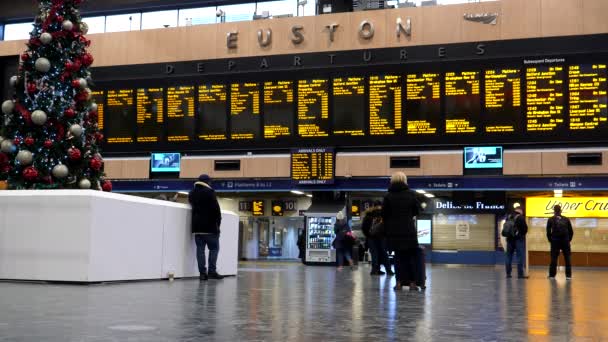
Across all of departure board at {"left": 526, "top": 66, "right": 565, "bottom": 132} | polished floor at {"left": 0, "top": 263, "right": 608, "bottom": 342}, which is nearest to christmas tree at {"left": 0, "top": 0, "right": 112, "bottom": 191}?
polished floor at {"left": 0, "top": 263, "right": 608, "bottom": 342}

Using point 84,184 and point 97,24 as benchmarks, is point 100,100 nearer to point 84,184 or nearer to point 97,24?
point 97,24

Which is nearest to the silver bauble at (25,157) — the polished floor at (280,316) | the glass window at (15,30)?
the polished floor at (280,316)

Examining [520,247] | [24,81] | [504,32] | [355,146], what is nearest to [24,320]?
[24,81]

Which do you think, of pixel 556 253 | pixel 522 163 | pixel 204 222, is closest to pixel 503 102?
pixel 522 163

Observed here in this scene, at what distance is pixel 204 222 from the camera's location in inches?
440

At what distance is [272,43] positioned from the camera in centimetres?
2278

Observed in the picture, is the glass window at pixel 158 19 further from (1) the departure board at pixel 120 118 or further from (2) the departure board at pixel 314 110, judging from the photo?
(2) the departure board at pixel 314 110

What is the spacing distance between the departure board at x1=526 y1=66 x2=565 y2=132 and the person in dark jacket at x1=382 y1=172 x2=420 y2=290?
10.9 m

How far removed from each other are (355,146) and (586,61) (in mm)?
6630

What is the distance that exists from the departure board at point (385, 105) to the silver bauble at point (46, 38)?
10.8 m

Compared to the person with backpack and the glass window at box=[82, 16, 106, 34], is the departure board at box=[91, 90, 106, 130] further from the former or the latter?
the person with backpack

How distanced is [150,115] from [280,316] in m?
18.0

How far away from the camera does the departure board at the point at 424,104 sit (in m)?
20.1

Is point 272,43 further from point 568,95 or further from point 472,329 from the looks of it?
point 472,329
